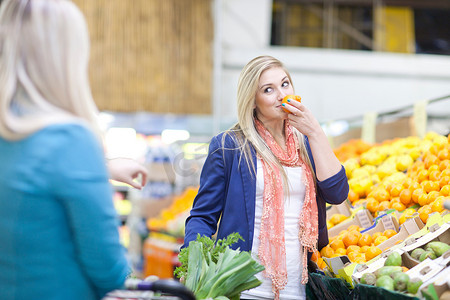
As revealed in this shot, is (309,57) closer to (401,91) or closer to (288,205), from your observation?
(401,91)

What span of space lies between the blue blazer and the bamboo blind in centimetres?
493

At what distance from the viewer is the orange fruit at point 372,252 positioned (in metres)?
2.47

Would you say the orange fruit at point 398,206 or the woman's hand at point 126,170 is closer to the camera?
the woman's hand at point 126,170

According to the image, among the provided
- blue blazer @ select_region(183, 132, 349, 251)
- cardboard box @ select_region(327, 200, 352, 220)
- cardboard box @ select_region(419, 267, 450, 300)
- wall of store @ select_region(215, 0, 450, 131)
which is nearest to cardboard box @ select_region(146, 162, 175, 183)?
wall of store @ select_region(215, 0, 450, 131)

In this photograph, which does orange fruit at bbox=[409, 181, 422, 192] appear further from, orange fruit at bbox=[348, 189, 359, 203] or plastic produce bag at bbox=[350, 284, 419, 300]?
plastic produce bag at bbox=[350, 284, 419, 300]

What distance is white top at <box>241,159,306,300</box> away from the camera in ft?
7.44

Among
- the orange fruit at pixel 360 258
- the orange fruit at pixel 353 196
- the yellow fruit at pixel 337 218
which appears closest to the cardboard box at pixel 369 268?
the orange fruit at pixel 360 258

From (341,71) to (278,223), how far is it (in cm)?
618

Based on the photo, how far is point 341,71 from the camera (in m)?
8.02

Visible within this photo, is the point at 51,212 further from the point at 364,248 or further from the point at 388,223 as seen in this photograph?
the point at 388,223

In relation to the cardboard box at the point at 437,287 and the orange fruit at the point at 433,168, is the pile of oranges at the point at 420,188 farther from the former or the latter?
the cardboard box at the point at 437,287

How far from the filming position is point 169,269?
6746 mm

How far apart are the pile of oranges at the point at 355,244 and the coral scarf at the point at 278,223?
12.9 inches

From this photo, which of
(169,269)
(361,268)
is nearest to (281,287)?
(361,268)
